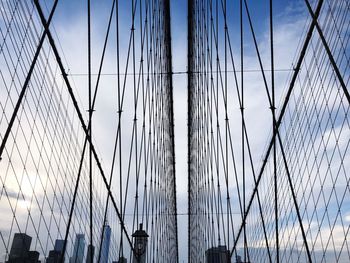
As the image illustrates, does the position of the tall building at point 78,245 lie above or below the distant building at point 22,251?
above

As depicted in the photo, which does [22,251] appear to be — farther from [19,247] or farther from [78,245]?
[78,245]

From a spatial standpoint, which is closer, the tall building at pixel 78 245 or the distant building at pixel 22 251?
the distant building at pixel 22 251

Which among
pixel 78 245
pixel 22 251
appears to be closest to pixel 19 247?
pixel 22 251

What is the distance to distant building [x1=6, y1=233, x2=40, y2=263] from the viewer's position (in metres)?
4.78

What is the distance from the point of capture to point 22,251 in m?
5.02

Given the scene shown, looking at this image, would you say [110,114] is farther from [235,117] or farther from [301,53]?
[301,53]

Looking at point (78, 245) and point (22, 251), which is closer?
point (22, 251)

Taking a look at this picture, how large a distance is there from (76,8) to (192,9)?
15.4 feet

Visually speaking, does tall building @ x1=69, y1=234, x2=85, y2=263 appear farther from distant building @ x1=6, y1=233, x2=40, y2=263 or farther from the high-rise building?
the high-rise building

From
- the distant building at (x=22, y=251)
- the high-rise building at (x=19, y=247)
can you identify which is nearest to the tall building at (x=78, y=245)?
the distant building at (x=22, y=251)

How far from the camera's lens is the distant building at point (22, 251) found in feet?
15.7

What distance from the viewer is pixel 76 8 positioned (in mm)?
8305

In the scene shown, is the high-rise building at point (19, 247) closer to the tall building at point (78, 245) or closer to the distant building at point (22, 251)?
the distant building at point (22, 251)

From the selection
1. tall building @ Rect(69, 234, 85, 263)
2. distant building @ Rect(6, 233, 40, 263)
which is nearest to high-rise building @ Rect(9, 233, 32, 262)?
distant building @ Rect(6, 233, 40, 263)
